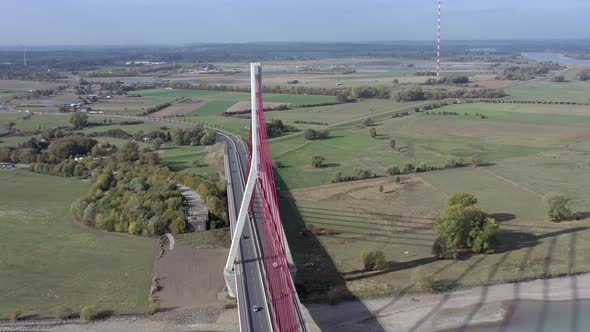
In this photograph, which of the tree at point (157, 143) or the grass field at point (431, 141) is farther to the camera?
the tree at point (157, 143)

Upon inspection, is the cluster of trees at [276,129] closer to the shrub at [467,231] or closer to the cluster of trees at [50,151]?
the cluster of trees at [50,151]

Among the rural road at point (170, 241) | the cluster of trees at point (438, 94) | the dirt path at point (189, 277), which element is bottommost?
the dirt path at point (189, 277)

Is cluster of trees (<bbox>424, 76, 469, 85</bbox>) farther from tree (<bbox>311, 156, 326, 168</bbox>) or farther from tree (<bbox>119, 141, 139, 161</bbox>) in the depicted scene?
tree (<bbox>119, 141, 139, 161</bbox>)

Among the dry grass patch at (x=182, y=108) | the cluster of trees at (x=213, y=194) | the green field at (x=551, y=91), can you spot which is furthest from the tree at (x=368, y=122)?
the green field at (x=551, y=91)

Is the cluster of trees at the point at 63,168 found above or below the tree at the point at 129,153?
below

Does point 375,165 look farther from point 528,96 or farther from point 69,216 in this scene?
point 528,96

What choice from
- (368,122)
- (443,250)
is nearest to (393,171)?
(443,250)
